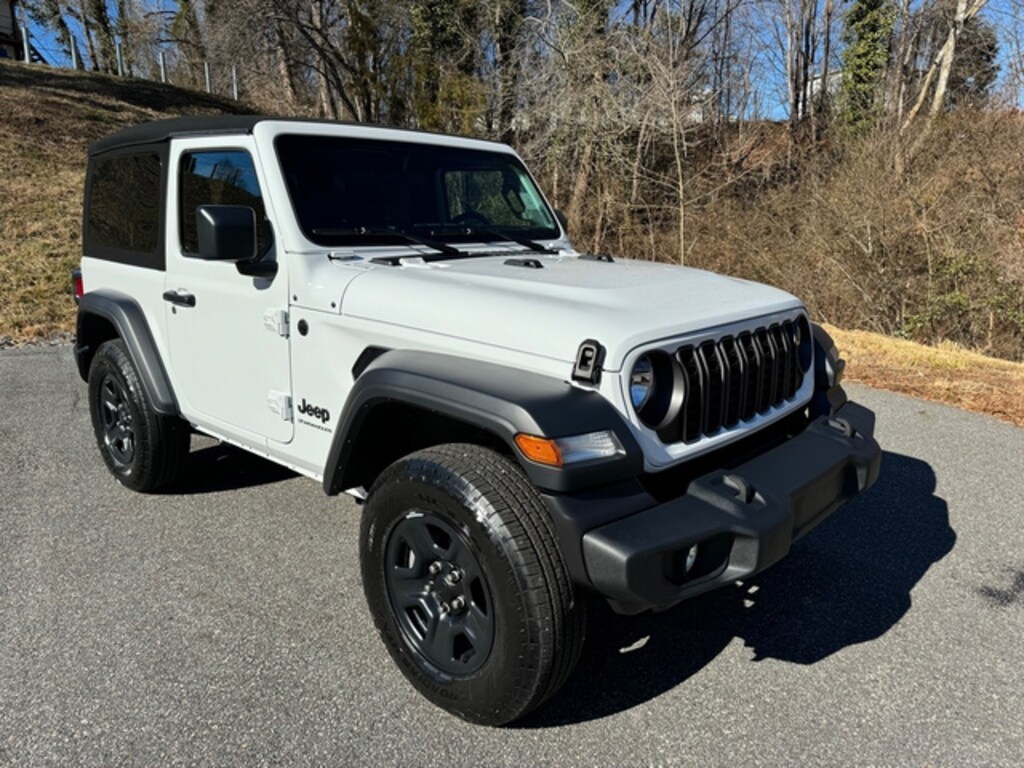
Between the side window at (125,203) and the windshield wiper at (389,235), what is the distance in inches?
47.7

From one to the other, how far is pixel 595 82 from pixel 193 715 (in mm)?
13896

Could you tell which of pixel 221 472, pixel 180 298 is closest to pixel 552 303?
pixel 180 298

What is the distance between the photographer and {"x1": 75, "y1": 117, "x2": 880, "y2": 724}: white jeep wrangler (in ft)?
7.16

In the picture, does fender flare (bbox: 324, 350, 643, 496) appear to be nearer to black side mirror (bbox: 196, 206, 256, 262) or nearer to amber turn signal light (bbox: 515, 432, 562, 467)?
amber turn signal light (bbox: 515, 432, 562, 467)

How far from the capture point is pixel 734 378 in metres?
2.67

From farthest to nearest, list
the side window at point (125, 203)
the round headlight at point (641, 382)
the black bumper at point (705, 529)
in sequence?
the side window at point (125, 203)
the round headlight at point (641, 382)
the black bumper at point (705, 529)

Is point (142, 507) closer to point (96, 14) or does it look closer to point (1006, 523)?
point (1006, 523)

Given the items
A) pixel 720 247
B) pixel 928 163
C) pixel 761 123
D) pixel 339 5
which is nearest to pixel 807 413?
pixel 928 163

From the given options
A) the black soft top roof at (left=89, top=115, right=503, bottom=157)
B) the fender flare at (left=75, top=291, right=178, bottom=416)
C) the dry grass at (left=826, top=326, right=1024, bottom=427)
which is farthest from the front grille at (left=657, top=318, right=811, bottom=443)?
the dry grass at (left=826, top=326, right=1024, bottom=427)

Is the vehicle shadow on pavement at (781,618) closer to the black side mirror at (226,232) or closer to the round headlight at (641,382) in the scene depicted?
the round headlight at (641,382)

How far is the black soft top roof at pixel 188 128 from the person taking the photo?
333cm

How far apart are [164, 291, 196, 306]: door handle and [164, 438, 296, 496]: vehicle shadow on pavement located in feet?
3.44

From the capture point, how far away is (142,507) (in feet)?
13.5

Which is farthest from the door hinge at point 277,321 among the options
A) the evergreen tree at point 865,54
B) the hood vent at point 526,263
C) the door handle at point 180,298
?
the evergreen tree at point 865,54
